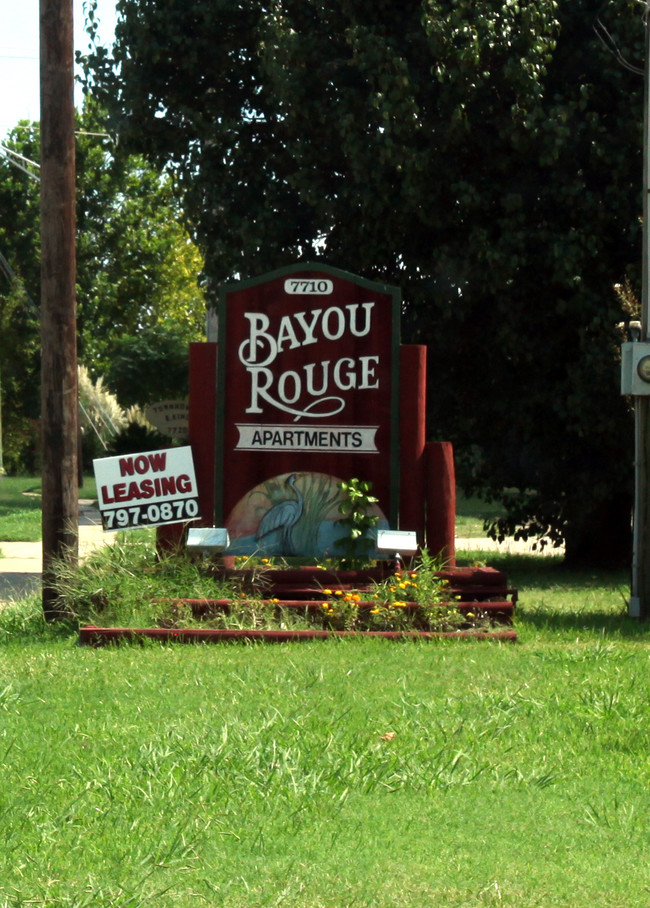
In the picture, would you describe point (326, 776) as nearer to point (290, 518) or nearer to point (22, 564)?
point (290, 518)

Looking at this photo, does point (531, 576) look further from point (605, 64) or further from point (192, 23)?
point (192, 23)

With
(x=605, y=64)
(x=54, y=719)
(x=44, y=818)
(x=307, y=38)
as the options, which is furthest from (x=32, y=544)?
(x=44, y=818)

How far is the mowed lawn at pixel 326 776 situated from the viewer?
4543 millimetres

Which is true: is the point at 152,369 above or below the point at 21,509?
above

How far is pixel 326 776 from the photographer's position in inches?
226

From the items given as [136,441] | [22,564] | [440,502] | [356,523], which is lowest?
[22,564]

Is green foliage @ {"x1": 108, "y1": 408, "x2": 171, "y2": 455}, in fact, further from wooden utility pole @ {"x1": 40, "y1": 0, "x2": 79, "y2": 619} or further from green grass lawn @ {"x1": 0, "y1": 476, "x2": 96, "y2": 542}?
wooden utility pole @ {"x1": 40, "y1": 0, "x2": 79, "y2": 619}

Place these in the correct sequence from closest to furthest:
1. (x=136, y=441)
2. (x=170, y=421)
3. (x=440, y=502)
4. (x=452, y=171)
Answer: (x=440, y=502)
(x=452, y=171)
(x=170, y=421)
(x=136, y=441)

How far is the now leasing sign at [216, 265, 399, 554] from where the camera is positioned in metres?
10.7

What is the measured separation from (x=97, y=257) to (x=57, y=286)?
1400 inches

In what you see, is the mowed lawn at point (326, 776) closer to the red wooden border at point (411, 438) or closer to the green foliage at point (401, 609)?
the green foliage at point (401, 609)

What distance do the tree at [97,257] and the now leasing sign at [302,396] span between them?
3269 cm

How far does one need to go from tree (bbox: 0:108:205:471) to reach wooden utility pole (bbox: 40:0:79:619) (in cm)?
3198

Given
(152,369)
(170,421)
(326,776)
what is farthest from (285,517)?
(152,369)
